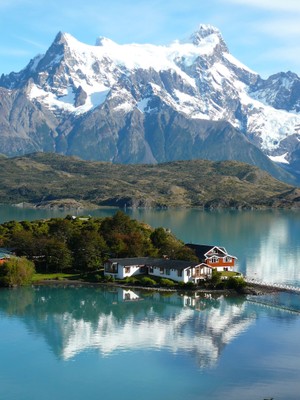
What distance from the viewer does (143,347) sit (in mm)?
47531

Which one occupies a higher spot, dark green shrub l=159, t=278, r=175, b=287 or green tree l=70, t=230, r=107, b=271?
green tree l=70, t=230, r=107, b=271

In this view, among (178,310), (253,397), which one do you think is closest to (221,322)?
(178,310)

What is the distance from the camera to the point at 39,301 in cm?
6381

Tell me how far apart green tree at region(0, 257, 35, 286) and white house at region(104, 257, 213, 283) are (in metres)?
9.39

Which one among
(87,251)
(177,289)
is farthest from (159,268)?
(87,251)

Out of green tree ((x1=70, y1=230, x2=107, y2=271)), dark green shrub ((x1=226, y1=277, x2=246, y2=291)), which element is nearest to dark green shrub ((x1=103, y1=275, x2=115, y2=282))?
green tree ((x1=70, y1=230, x2=107, y2=271))

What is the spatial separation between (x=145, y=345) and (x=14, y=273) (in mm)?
25415

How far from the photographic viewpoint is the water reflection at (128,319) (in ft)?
159

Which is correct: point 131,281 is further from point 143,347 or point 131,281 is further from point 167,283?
point 143,347

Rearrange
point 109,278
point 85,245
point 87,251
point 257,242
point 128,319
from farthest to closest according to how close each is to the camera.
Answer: point 257,242 < point 85,245 < point 87,251 < point 109,278 < point 128,319

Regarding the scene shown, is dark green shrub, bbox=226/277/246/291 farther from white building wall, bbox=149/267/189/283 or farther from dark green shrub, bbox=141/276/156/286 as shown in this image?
dark green shrub, bbox=141/276/156/286

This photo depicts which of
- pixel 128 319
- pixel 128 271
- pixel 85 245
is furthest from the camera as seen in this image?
pixel 85 245

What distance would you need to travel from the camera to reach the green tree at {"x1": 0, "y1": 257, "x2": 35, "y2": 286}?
6881 centimetres

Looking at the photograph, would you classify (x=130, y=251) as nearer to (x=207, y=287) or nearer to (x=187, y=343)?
(x=207, y=287)
